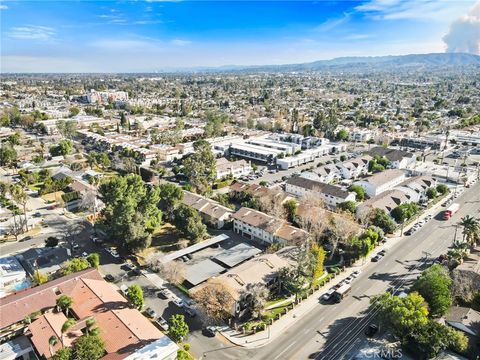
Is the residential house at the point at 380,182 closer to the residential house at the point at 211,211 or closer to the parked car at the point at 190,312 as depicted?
the residential house at the point at 211,211

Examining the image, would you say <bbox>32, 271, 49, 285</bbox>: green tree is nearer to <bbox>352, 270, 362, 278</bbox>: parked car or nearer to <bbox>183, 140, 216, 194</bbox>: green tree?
<bbox>183, 140, 216, 194</bbox>: green tree

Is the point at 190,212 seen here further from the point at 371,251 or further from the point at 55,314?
the point at 371,251

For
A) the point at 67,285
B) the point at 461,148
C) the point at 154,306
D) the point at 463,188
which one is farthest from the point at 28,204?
the point at 461,148

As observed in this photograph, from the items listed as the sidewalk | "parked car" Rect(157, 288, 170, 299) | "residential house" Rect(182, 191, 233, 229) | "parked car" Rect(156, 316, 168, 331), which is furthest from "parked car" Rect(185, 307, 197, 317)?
"residential house" Rect(182, 191, 233, 229)

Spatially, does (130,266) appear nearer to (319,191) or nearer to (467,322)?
(319,191)

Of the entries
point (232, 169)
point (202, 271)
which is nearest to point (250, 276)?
point (202, 271)

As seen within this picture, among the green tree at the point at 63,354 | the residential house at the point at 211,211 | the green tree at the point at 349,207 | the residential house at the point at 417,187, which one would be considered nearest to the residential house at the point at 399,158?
the residential house at the point at 417,187

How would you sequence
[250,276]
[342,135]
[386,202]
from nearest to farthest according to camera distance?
[250,276] → [386,202] → [342,135]
